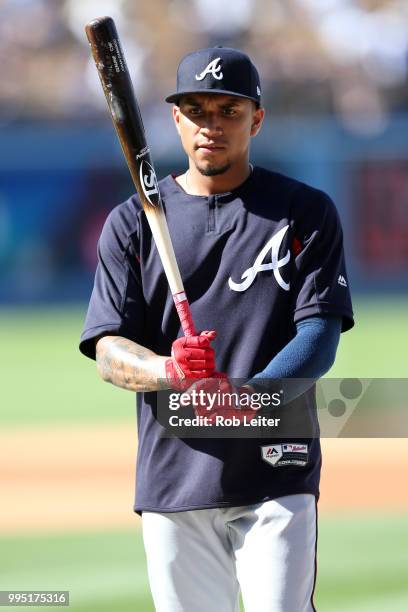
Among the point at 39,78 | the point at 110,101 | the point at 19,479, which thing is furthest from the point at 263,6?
the point at 110,101

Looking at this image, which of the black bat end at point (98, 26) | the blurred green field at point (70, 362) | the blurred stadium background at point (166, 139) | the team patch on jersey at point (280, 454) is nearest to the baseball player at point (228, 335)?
the team patch on jersey at point (280, 454)

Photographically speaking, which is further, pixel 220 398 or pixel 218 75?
pixel 218 75

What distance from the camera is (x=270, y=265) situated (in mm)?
3459

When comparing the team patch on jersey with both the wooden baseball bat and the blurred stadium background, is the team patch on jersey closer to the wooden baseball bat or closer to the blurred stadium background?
the wooden baseball bat

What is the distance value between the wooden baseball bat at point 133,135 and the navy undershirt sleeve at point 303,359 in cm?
26

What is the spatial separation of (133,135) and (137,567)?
10.4 feet

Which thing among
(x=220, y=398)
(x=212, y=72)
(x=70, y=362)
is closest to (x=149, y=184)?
(x=212, y=72)

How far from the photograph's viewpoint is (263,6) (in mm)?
18938

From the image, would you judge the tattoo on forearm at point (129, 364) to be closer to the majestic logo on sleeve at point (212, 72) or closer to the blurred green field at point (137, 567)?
the majestic logo on sleeve at point (212, 72)

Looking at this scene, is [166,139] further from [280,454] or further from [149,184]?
[280,454]

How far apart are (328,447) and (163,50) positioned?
35.7 ft

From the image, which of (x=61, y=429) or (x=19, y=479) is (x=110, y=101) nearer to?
(x=19, y=479)

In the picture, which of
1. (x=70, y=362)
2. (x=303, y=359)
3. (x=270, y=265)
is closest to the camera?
(x=303, y=359)

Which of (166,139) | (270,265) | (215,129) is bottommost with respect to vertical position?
(270,265)
